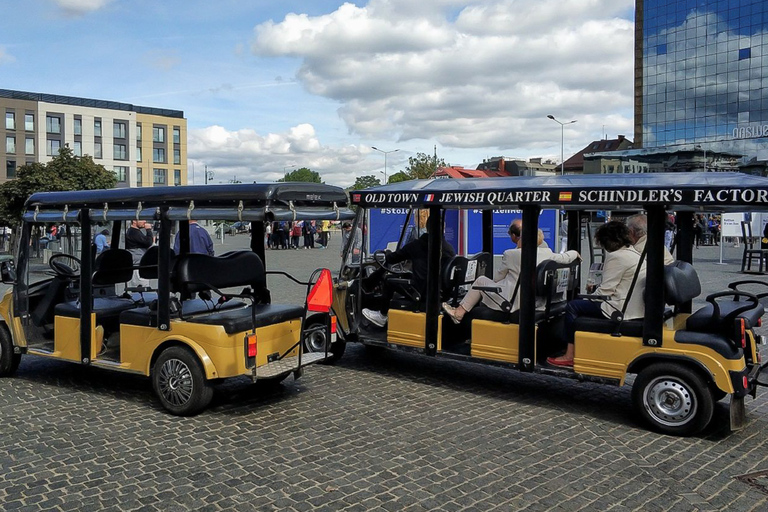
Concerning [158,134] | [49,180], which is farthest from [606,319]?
[158,134]

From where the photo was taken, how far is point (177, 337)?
6293mm

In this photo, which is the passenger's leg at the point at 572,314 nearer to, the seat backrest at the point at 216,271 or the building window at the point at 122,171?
the seat backrest at the point at 216,271

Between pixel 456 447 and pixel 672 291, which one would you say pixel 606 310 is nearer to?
pixel 672 291

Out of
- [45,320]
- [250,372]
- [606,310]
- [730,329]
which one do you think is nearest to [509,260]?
[606,310]

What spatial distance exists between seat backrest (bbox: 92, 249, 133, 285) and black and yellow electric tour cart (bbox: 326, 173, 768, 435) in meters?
2.51

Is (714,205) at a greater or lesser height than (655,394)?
greater

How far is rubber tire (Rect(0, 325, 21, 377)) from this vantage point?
7.55 m

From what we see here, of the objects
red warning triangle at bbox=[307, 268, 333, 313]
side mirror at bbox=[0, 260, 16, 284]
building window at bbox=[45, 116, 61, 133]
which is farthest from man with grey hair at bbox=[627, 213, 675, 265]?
building window at bbox=[45, 116, 61, 133]

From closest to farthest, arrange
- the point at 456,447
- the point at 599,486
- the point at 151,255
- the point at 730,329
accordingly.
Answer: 1. the point at 599,486
2. the point at 456,447
3. the point at 730,329
4. the point at 151,255

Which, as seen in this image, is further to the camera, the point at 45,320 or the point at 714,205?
the point at 45,320

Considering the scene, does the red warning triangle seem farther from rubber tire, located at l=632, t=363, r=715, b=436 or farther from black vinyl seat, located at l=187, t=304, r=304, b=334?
rubber tire, located at l=632, t=363, r=715, b=436

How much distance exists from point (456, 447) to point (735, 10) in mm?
75655

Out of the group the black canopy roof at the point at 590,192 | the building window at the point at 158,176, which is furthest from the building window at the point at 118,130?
the black canopy roof at the point at 590,192

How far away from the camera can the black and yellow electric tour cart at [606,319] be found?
225 inches
